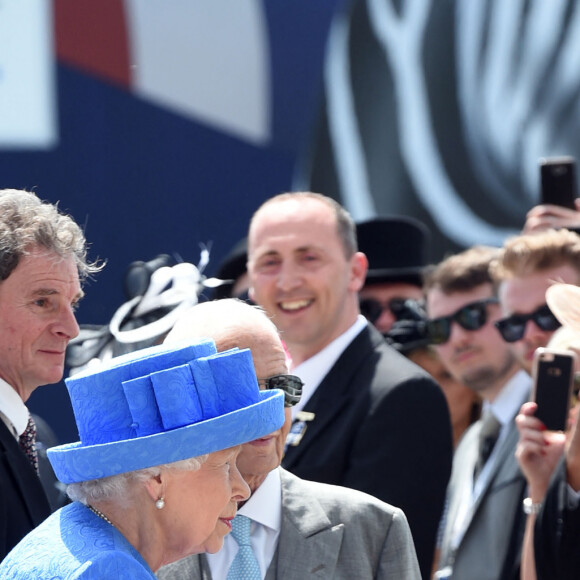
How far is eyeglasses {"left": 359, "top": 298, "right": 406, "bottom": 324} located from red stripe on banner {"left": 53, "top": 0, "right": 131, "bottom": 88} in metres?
2.17

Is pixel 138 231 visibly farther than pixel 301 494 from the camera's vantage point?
Yes

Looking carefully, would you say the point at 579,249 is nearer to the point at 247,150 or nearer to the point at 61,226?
the point at 61,226

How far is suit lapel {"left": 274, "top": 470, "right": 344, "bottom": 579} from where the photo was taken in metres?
2.58

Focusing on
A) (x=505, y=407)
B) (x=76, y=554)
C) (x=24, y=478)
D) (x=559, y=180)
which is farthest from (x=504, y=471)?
(x=76, y=554)

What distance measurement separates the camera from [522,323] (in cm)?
412

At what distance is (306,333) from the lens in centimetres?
389

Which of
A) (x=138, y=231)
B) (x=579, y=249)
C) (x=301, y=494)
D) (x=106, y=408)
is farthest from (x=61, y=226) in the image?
(x=138, y=231)

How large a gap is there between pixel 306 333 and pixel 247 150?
2776 millimetres

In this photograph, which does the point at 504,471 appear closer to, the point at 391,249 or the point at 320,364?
the point at 320,364

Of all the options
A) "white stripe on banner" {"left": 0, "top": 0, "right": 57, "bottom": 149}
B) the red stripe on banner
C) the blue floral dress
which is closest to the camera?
Answer: the blue floral dress

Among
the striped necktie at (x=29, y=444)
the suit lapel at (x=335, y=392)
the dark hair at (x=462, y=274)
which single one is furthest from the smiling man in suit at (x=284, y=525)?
the dark hair at (x=462, y=274)

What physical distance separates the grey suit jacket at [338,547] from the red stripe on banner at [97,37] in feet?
14.3

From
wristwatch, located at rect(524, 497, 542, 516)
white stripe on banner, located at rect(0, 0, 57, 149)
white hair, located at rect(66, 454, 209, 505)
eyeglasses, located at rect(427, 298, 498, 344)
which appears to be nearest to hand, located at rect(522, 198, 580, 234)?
eyeglasses, located at rect(427, 298, 498, 344)

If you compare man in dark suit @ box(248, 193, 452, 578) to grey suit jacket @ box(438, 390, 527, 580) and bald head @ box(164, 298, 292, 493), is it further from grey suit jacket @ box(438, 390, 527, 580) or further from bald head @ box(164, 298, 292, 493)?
bald head @ box(164, 298, 292, 493)
